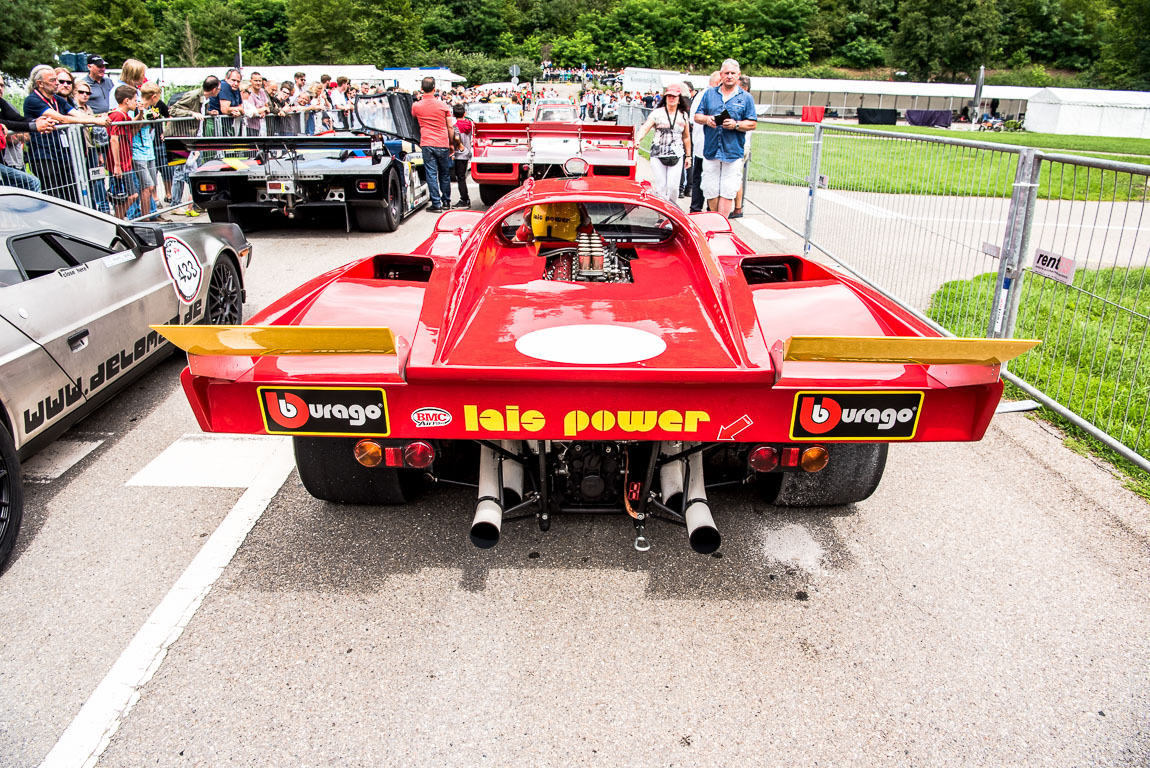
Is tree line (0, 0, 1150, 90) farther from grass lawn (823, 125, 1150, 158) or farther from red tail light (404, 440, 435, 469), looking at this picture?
red tail light (404, 440, 435, 469)

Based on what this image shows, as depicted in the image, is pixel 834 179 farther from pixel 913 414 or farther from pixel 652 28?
pixel 652 28

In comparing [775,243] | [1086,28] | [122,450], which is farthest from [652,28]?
[122,450]

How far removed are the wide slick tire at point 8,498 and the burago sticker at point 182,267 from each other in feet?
6.79

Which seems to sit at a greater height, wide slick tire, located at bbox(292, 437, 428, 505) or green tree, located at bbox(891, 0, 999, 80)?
green tree, located at bbox(891, 0, 999, 80)

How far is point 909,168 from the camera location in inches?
269

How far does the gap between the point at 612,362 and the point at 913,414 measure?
3.37 feet

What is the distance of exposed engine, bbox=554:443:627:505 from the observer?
2.91m

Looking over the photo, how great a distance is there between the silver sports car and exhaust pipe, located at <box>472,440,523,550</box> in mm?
1869

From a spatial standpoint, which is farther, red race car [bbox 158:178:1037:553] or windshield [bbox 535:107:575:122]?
windshield [bbox 535:107:575:122]

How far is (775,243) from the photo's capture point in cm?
984

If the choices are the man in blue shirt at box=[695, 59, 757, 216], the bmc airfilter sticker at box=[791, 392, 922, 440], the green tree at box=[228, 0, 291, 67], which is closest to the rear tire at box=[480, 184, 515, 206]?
the man in blue shirt at box=[695, 59, 757, 216]

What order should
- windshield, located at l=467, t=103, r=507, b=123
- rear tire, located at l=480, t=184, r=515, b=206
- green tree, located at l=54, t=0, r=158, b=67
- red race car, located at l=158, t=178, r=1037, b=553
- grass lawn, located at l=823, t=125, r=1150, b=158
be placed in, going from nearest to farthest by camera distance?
red race car, located at l=158, t=178, r=1037, b=553
rear tire, located at l=480, t=184, r=515, b=206
windshield, located at l=467, t=103, r=507, b=123
grass lawn, located at l=823, t=125, r=1150, b=158
green tree, located at l=54, t=0, r=158, b=67

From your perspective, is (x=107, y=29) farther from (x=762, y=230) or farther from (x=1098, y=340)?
(x=1098, y=340)

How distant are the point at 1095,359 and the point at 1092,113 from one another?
52794 mm
